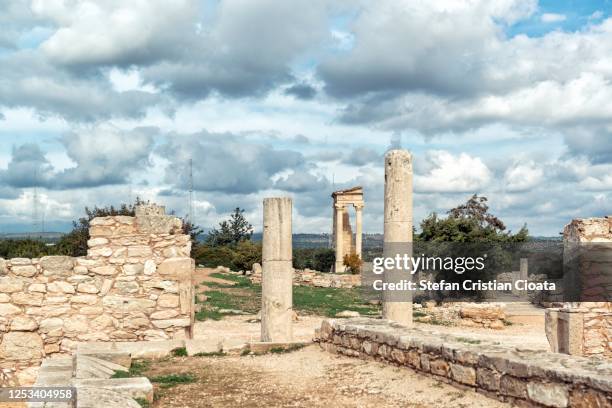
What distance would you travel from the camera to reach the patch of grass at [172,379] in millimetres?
8612

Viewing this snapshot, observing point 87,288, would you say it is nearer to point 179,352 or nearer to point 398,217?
point 179,352

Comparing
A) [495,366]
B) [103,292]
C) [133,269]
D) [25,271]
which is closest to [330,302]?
[133,269]

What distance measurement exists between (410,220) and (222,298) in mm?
12573

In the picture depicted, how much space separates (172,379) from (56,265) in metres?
3.63

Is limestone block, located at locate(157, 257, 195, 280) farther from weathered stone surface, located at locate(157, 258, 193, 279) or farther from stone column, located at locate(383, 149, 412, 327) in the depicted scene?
stone column, located at locate(383, 149, 412, 327)

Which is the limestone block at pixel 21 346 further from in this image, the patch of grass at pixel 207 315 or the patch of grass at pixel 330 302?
the patch of grass at pixel 330 302

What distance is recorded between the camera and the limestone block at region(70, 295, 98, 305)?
11195 millimetres

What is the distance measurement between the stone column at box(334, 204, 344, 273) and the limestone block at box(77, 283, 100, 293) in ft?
106

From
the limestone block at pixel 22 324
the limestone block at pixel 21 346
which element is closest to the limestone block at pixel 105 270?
the limestone block at pixel 22 324

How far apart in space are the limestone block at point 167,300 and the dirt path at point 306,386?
4.27 feet

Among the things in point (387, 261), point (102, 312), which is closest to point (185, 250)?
point (102, 312)

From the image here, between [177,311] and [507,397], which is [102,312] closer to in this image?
[177,311]

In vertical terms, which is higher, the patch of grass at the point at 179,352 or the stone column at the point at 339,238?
the stone column at the point at 339,238

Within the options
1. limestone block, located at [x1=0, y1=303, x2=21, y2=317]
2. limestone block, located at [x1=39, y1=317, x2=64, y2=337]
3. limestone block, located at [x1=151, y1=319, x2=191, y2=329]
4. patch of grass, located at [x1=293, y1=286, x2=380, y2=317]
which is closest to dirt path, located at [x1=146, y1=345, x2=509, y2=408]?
limestone block, located at [x1=151, y1=319, x2=191, y2=329]
